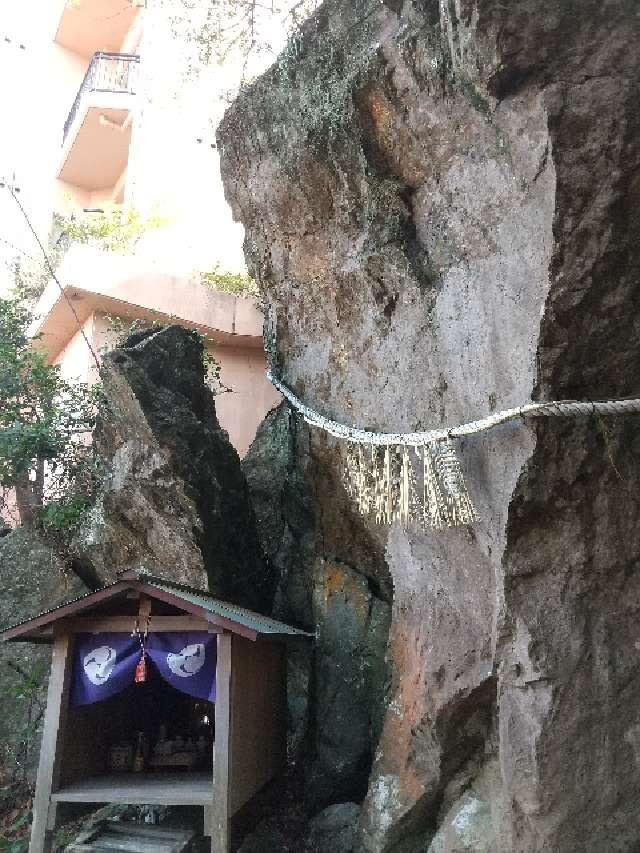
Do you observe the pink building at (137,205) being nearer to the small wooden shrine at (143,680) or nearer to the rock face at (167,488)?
the rock face at (167,488)

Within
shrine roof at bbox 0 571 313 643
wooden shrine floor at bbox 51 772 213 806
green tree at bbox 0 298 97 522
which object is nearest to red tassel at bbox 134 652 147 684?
shrine roof at bbox 0 571 313 643

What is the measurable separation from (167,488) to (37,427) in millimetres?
3016

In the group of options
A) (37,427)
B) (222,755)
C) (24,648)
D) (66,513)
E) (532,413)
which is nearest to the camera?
(532,413)

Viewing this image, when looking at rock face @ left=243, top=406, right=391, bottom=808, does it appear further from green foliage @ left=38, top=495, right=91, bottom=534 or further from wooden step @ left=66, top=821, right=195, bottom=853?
green foliage @ left=38, top=495, right=91, bottom=534

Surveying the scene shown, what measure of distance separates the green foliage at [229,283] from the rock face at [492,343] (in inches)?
245

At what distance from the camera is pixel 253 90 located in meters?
7.91

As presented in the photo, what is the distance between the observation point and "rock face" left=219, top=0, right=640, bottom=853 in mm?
5180

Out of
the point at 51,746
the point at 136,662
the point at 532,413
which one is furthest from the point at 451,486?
the point at 51,746

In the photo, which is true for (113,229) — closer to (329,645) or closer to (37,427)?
(37,427)

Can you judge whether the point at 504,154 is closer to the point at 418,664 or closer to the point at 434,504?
the point at 434,504

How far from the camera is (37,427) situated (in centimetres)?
1032

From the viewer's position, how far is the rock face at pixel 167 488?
8609mm

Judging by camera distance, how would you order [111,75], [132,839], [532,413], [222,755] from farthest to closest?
[111,75] < [132,839] < [222,755] < [532,413]

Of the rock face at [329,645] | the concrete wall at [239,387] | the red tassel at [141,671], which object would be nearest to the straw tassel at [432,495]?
the rock face at [329,645]
